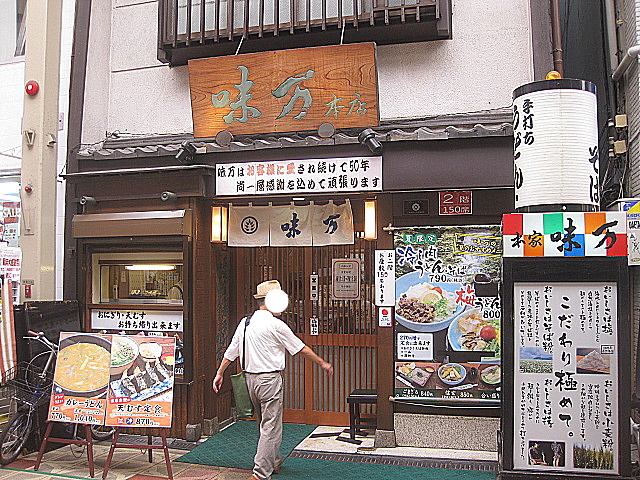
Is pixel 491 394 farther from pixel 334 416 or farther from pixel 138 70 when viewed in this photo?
pixel 138 70

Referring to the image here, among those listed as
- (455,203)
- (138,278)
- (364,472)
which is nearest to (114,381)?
(138,278)

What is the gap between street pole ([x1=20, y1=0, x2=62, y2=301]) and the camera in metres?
9.35

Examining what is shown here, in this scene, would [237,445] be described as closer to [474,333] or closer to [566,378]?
[474,333]

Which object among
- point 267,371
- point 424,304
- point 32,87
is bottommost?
point 267,371

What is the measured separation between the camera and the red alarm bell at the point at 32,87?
9337mm

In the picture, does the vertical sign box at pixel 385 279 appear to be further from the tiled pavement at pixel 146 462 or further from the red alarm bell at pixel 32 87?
the red alarm bell at pixel 32 87

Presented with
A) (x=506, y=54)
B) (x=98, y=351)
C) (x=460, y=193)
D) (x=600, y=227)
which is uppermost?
(x=506, y=54)

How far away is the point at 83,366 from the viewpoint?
26.9 feet

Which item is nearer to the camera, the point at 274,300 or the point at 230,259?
the point at 274,300

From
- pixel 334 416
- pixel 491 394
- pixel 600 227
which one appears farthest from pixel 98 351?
pixel 600 227

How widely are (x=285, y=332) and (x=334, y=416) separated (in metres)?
3.04

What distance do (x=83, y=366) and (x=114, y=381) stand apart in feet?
1.68

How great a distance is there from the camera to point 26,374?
8.68 m

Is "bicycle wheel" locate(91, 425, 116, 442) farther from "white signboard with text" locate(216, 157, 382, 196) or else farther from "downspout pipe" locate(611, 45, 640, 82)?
"downspout pipe" locate(611, 45, 640, 82)
